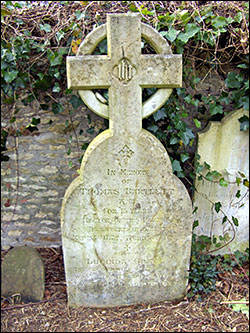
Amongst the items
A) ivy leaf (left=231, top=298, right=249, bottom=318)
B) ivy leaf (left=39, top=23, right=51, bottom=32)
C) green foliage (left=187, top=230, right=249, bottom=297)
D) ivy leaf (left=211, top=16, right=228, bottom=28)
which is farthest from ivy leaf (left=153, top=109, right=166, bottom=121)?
ivy leaf (left=231, top=298, right=249, bottom=318)

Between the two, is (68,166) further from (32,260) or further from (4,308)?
(4,308)

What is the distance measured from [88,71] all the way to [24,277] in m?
1.96

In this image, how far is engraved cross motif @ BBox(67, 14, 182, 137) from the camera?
2111 millimetres

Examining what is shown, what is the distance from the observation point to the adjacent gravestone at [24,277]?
110 inches

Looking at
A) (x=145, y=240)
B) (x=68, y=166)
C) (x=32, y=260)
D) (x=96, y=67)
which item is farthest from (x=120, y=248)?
(x=96, y=67)

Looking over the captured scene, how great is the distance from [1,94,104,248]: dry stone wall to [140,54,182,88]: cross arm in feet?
3.29

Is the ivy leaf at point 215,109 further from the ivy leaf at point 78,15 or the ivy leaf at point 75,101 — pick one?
the ivy leaf at point 78,15

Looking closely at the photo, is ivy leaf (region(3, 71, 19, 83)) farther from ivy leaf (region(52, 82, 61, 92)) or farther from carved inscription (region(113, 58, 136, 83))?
carved inscription (region(113, 58, 136, 83))

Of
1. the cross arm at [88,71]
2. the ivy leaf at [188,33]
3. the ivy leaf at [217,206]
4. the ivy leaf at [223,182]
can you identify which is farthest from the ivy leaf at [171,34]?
the ivy leaf at [217,206]

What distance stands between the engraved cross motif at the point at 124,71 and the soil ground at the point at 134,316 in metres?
1.59

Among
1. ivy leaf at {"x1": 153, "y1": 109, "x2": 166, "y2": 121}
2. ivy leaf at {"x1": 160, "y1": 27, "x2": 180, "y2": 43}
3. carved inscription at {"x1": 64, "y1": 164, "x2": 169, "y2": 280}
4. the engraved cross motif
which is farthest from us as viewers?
ivy leaf at {"x1": 153, "y1": 109, "x2": 166, "y2": 121}

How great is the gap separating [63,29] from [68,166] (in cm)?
136

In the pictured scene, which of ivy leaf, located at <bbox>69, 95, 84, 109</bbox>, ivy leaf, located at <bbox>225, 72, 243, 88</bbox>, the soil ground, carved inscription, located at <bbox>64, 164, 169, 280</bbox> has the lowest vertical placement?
the soil ground

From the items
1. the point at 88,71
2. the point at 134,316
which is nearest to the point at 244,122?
the point at 88,71
